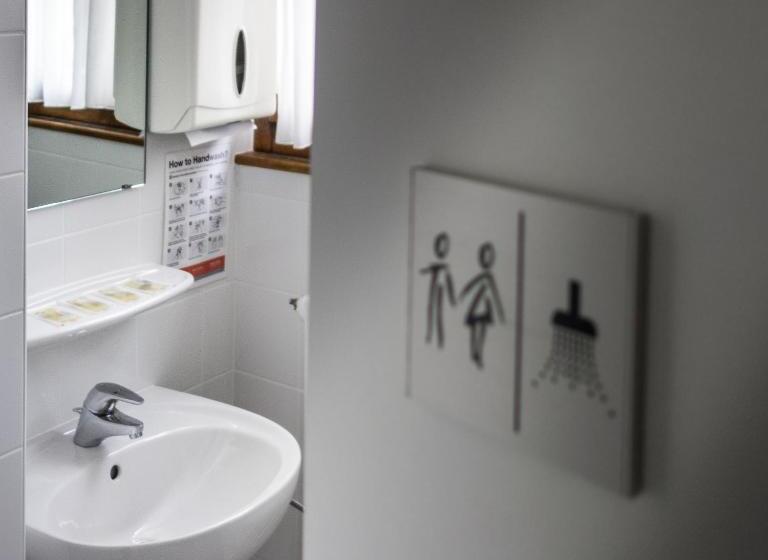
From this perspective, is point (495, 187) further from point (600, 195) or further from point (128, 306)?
point (128, 306)

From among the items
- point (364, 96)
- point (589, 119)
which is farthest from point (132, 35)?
point (589, 119)

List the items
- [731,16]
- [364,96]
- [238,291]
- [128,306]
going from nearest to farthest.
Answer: [731,16] < [364,96] < [128,306] < [238,291]

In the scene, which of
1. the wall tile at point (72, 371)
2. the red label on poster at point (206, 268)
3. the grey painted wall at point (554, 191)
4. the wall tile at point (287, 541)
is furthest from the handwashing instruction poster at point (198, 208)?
the grey painted wall at point (554, 191)

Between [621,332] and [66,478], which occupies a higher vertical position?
[621,332]

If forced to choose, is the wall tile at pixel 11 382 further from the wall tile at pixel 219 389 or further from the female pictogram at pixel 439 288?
the female pictogram at pixel 439 288

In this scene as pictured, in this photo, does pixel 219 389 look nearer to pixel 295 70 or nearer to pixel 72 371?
pixel 72 371

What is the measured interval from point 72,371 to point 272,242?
55 cm

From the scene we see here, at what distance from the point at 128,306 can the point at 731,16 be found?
5.38 ft

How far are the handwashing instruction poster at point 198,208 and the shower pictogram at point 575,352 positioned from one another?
1.76m

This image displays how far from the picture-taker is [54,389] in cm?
196

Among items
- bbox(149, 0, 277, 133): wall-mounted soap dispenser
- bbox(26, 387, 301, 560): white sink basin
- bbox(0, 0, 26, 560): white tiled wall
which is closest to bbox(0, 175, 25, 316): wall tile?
bbox(0, 0, 26, 560): white tiled wall

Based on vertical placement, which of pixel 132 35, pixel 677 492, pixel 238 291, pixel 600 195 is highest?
pixel 132 35

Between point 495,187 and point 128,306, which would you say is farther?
point 128,306

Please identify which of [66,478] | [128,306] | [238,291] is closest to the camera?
[66,478]
